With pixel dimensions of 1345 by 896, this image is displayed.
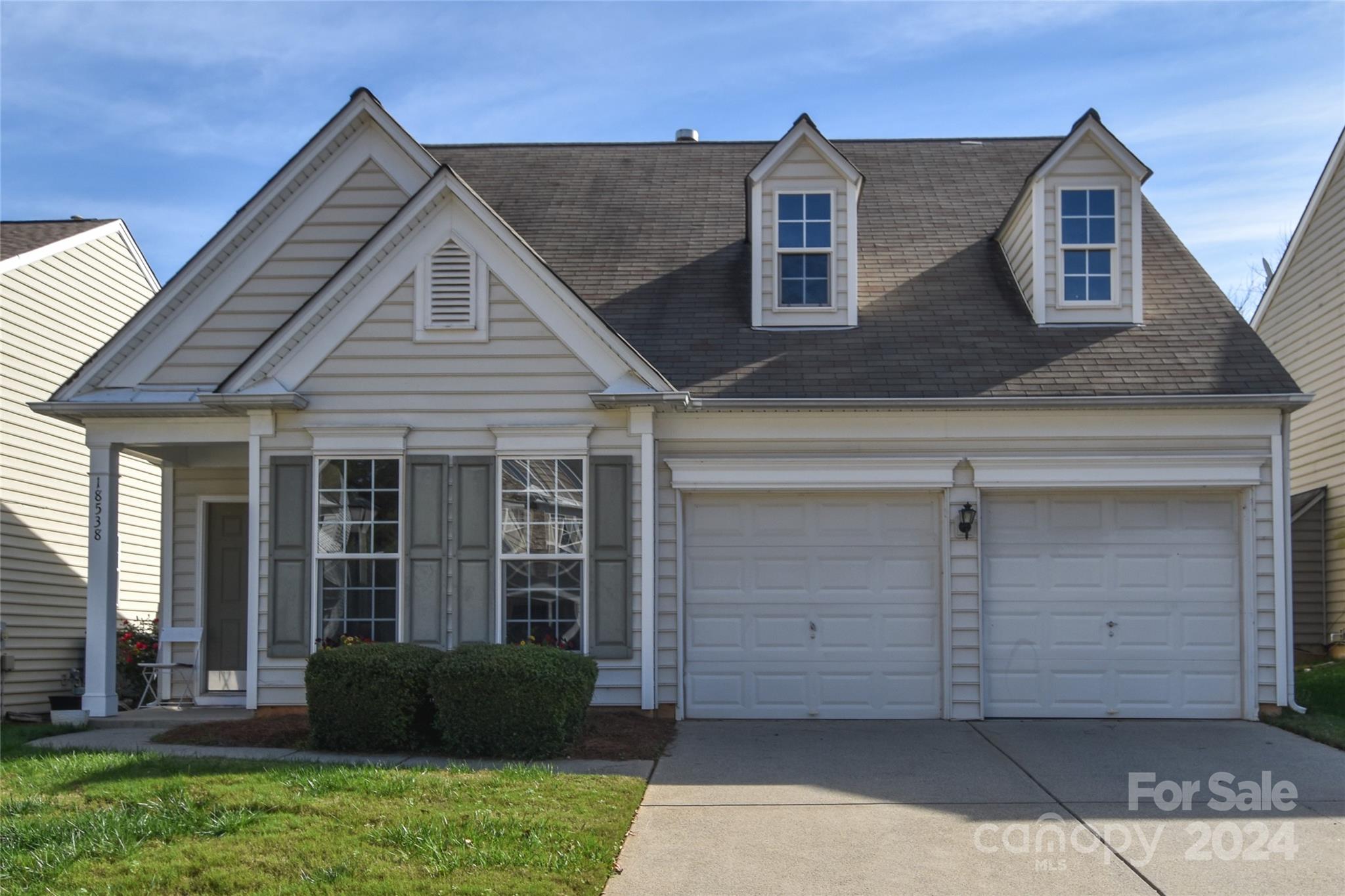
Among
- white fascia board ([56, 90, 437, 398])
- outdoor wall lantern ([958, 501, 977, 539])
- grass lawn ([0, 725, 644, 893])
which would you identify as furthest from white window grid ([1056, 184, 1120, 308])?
grass lawn ([0, 725, 644, 893])

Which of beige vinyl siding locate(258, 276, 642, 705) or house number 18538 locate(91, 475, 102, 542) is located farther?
house number 18538 locate(91, 475, 102, 542)

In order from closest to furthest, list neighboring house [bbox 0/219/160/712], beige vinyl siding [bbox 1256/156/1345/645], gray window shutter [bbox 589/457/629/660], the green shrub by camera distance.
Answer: the green shrub, gray window shutter [bbox 589/457/629/660], neighboring house [bbox 0/219/160/712], beige vinyl siding [bbox 1256/156/1345/645]

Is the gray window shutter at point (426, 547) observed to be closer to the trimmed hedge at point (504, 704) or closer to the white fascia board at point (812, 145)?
the trimmed hedge at point (504, 704)

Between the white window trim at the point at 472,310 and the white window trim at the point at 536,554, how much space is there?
1219 millimetres

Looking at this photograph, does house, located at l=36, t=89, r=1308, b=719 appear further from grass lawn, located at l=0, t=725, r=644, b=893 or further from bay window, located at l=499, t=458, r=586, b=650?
grass lawn, located at l=0, t=725, r=644, b=893

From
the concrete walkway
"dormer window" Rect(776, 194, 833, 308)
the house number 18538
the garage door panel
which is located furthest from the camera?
Answer: "dormer window" Rect(776, 194, 833, 308)

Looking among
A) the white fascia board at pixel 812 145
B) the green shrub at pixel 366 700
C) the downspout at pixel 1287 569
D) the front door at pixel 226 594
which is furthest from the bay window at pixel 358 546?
the downspout at pixel 1287 569

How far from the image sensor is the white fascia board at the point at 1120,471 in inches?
467

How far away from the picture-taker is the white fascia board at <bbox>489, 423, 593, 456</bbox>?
11.8m

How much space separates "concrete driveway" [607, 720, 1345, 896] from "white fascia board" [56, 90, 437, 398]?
6647mm

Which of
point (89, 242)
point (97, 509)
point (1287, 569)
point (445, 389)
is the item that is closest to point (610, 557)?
point (445, 389)

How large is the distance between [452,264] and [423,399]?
1.33 m

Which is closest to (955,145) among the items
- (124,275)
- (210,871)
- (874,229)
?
(874,229)

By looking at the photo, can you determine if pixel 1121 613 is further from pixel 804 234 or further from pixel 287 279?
pixel 287 279
